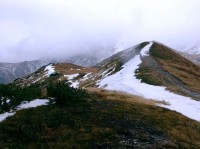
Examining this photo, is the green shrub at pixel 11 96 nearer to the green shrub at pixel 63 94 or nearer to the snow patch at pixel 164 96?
the green shrub at pixel 63 94

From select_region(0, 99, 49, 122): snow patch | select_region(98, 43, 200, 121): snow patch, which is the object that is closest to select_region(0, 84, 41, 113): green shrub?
select_region(0, 99, 49, 122): snow patch

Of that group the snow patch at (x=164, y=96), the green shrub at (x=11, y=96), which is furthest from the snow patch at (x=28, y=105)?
the snow patch at (x=164, y=96)

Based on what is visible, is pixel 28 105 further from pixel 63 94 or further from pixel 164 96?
pixel 164 96

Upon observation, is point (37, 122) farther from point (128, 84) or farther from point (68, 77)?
point (68, 77)

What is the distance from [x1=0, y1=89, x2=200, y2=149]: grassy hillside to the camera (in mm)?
26703

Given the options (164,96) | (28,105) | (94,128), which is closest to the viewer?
(94,128)

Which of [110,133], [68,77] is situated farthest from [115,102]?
[68,77]

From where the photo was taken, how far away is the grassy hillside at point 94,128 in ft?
87.6

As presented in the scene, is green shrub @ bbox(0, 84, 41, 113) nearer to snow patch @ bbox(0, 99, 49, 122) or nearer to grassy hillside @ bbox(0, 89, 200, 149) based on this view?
snow patch @ bbox(0, 99, 49, 122)

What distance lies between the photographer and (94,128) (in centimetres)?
2953

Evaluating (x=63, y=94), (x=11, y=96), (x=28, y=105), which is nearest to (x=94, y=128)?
(x=63, y=94)

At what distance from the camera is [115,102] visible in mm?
41250

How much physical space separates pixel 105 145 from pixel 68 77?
154 metres

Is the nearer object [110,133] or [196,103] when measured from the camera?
[110,133]
